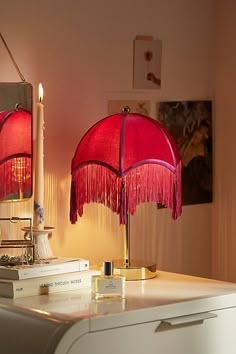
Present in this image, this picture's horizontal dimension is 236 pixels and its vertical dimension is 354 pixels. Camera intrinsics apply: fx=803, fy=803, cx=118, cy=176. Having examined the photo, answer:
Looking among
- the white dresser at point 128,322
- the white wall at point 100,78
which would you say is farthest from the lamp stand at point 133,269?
the white wall at point 100,78

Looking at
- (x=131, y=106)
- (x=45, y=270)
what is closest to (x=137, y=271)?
(x=45, y=270)

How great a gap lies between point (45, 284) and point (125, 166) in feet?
1.46

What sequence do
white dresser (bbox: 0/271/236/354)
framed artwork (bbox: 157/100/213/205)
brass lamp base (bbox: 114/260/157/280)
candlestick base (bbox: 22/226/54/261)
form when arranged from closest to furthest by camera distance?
white dresser (bbox: 0/271/236/354), candlestick base (bbox: 22/226/54/261), brass lamp base (bbox: 114/260/157/280), framed artwork (bbox: 157/100/213/205)

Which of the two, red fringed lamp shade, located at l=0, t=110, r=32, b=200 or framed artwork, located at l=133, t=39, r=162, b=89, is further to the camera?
framed artwork, located at l=133, t=39, r=162, b=89

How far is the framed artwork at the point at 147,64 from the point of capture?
2.79 meters

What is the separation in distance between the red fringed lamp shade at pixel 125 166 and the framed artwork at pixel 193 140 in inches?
18.2

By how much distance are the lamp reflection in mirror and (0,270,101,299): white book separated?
233mm

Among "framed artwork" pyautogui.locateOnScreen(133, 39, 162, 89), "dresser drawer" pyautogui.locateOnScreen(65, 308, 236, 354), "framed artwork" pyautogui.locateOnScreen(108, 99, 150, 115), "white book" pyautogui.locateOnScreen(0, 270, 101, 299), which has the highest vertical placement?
"framed artwork" pyautogui.locateOnScreen(133, 39, 162, 89)

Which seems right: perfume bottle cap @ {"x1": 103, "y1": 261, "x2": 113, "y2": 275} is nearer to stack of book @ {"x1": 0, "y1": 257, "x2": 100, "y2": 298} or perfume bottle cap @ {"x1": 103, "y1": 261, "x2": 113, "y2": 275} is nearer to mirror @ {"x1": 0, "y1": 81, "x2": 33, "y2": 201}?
stack of book @ {"x1": 0, "y1": 257, "x2": 100, "y2": 298}

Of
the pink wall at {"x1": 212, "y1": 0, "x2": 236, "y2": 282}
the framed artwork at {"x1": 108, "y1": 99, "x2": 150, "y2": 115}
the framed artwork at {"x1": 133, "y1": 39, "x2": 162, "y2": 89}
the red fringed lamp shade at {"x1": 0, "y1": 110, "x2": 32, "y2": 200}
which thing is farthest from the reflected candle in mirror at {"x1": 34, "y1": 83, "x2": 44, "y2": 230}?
the pink wall at {"x1": 212, "y1": 0, "x2": 236, "y2": 282}

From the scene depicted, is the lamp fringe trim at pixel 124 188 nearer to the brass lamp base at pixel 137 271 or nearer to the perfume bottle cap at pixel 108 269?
the brass lamp base at pixel 137 271

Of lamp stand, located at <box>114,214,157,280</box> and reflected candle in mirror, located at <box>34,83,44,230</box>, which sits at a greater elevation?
reflected candle in mirror, located at <box>34,83,44,230</box>

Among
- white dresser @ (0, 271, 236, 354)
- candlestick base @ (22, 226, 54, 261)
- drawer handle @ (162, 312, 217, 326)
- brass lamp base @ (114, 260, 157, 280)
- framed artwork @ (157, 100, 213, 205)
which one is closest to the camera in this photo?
white dresser @ (0, 271, 236, 354)

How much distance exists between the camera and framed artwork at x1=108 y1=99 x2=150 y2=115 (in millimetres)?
2727
